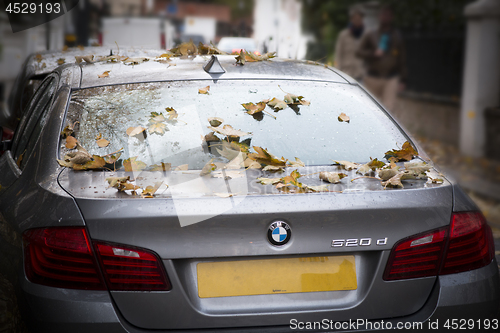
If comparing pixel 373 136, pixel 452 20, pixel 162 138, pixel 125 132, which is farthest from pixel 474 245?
pixel 452 20

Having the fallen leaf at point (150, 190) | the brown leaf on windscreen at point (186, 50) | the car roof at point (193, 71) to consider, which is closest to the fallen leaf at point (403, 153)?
the car roof at point (193, 71)

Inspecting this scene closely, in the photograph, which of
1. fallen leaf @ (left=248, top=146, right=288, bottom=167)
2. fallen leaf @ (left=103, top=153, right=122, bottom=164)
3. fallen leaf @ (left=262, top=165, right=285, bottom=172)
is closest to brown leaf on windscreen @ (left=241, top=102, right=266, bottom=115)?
fallen leaf @ (left=248, top=146, right=288, bottom=167)

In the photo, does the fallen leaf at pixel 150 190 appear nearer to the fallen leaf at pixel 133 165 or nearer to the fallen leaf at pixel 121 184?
the fallen leaf at pixel 121 184

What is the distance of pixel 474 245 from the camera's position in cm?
220

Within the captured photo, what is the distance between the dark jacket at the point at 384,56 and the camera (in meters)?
9.93

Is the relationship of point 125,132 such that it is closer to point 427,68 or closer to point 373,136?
point 373,136

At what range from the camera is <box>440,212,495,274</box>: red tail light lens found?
2.13 meters

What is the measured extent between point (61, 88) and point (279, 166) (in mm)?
1212

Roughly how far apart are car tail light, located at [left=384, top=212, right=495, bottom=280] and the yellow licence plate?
171 millimetres

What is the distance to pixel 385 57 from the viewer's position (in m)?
10.0

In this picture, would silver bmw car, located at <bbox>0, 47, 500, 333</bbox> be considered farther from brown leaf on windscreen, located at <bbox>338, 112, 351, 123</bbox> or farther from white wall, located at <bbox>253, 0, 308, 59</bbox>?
white wall, located at <bbox>253, 0, 308, 59</bbox>

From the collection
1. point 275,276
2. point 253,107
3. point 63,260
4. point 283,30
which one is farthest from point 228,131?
point 283,30

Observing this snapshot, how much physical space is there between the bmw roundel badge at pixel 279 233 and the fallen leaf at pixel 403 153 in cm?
77

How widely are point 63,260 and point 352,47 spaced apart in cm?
922
